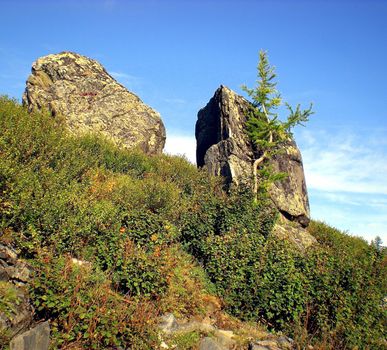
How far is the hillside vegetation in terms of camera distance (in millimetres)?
6922

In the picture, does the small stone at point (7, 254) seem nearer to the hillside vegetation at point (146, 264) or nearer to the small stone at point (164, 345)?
the hillside vegetation at point (146, 264)

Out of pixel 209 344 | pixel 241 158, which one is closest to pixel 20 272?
pixel 209 344

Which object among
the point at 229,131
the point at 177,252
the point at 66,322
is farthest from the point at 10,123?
the point at 229,131

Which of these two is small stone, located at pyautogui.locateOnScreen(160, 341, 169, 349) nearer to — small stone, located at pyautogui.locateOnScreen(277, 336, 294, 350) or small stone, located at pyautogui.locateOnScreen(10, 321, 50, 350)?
small stone, located at pyautogui.locateOnScreen(10, 321, 50, 350)

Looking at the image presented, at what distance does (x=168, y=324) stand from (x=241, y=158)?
15.3m

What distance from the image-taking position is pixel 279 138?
24.7 meters

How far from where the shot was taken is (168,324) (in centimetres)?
810

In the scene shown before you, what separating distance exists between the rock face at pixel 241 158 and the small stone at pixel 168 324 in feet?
41.5

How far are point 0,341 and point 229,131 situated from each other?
62.7 feet

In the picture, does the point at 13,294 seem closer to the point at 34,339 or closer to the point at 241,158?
the point at 34,339

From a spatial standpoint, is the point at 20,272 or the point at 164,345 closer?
the point at 20,272

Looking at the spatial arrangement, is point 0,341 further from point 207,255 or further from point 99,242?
point 207,255

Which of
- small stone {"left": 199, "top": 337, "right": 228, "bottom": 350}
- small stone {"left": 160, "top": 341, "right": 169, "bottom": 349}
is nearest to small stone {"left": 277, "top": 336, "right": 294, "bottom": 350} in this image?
small stone {"left": 199, "top": 337, "right": 228, "bottom": 350}

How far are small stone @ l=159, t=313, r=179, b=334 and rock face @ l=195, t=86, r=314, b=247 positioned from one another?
498 inches
